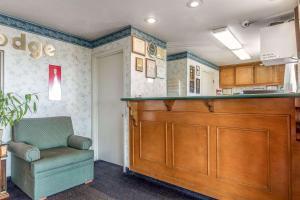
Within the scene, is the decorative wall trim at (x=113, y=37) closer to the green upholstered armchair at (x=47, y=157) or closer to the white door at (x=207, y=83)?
the green upholstered armchair at (x=47, y=157)

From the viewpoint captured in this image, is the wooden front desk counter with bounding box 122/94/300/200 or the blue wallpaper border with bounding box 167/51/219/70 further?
the blue wallpaper border with bounding box 167/51/219/70

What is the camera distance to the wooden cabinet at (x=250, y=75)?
5.36 meters

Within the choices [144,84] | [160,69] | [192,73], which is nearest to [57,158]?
[144,84]

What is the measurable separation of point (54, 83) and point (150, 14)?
6.17ft

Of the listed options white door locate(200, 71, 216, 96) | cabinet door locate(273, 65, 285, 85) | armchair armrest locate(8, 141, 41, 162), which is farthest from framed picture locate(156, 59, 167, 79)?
cabinet door locate(273, 65, 285, 85)

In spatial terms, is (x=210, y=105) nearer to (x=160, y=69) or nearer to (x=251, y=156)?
(x=251, y=156)

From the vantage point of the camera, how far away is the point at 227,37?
10.9 ft

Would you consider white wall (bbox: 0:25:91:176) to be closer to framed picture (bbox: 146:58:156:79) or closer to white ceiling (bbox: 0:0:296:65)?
white ceiling (bbox: 0:0:296:65)

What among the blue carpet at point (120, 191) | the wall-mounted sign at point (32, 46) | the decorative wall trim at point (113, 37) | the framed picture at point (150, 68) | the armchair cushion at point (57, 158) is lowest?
the blue carpet at point (120, 191)

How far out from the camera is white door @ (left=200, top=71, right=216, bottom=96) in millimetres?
5316

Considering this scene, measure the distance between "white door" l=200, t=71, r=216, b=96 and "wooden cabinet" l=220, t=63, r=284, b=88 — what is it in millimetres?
594

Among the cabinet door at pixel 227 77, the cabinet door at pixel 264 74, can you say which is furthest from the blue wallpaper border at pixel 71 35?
the cabinet door at pixel 264 74

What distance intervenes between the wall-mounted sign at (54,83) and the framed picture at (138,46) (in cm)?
132

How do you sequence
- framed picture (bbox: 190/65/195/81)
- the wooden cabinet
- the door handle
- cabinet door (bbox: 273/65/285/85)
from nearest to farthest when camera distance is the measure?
the door handle, framed picture (bbox: 190/65/195/81), cabinet door (bbox: 273/65/285/85), the wooden cabinet
